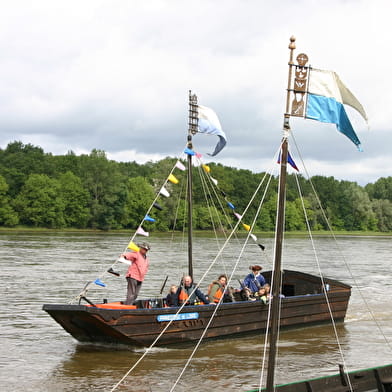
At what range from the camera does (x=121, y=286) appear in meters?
28.1

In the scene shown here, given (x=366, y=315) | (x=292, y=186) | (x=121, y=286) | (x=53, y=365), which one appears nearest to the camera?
(x=53, y=365)

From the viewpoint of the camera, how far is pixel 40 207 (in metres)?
86.5

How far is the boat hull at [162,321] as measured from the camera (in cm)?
1320

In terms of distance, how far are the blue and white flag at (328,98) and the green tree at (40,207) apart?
79.7m

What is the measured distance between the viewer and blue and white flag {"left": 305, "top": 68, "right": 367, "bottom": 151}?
902 cm

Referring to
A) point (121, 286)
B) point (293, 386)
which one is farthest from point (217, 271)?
point (293, 386)

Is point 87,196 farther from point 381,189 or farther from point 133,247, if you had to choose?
point 381,189

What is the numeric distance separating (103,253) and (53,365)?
105ft

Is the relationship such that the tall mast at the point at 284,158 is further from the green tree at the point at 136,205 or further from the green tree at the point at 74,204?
the green tree at the point at 74,204

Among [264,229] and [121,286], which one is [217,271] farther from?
[264,229]

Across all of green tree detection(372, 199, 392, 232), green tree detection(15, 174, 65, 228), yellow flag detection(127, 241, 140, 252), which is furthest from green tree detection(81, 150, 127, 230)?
yellow flag detection(127, 241, 140, 252)

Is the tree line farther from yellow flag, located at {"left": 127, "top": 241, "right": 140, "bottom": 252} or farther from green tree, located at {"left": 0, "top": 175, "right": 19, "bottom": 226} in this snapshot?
yellow flag, located at {"left": 127, "top": 241, "right": 140, "bottom": 252}

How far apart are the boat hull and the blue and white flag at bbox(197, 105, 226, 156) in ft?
14.1

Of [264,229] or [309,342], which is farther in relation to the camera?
[264,229]
